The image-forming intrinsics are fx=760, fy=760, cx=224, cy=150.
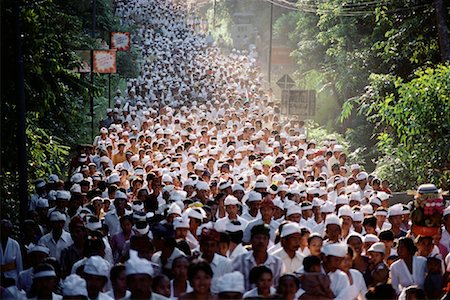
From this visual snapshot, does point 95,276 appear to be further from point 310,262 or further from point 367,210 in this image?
point 367,210

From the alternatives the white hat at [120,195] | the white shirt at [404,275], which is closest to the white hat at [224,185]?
the white hat at [120,195]

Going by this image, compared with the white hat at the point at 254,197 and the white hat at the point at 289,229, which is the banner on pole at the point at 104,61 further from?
the white hat at the point at 289,229

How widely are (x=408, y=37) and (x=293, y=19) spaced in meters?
23.5

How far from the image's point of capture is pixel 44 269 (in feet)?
23.3

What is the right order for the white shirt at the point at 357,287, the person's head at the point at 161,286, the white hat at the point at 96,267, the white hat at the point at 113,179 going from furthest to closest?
the white hat at the point at 113,179 → the white shirt at the point at 357,287 → the white hat at the point at 96,267 → the person's head at the point at 161,286

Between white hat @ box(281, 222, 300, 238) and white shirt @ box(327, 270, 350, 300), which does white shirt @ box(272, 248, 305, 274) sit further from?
white shirt @ box(327, 270, 350, 300)

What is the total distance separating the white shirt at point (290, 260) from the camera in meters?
8.25

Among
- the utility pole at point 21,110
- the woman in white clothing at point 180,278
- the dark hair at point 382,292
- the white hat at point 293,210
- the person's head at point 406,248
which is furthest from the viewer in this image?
the white hat at point 293,210

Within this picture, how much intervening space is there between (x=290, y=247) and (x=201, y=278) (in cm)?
190

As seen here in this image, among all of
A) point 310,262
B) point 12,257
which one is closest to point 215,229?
point 310,262

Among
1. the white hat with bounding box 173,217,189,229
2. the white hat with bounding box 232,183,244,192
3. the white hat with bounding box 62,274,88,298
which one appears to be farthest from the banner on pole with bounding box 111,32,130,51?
the white hat with bounding box 62,274,88,298

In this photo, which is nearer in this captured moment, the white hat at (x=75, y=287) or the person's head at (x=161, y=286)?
the white hat at (x=75, y=287)

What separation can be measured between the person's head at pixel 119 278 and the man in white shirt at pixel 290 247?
1892 millimetres

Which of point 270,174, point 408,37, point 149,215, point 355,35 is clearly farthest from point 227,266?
point 355,35
